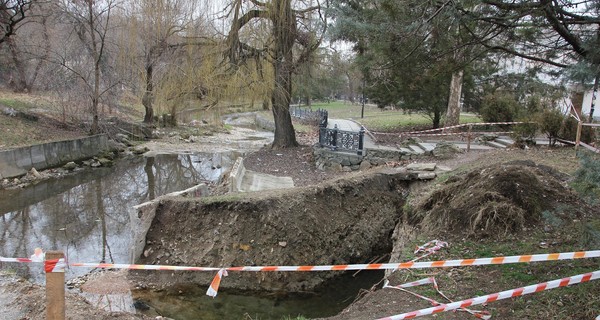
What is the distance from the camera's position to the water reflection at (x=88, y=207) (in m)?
9.30

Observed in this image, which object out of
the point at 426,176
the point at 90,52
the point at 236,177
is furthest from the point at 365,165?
the point at 90,52

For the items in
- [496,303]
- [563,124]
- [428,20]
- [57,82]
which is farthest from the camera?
[57,82]

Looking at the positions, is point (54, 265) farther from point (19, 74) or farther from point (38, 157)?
point (19, 74)

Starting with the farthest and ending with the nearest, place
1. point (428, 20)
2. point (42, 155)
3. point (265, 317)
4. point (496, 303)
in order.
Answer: point (42, 155) < point (265, 317) < point (428, 20) < point (496, 303)

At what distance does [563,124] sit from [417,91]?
853cm

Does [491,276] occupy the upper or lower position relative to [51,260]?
lower

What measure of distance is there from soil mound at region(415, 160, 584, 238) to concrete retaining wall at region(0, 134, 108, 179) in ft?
50.0

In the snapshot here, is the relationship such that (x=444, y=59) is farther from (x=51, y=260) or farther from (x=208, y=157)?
(x=208, y=157)

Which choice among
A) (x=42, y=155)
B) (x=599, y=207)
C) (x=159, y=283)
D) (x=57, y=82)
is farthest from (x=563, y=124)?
(x=57, y=82)

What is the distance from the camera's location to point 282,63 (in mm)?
15461

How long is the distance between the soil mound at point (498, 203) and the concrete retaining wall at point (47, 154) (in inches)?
600

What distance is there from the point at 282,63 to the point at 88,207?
324 inches

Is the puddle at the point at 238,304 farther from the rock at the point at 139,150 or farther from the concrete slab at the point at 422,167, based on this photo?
the rock at the point at 139,150

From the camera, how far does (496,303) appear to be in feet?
13.5
